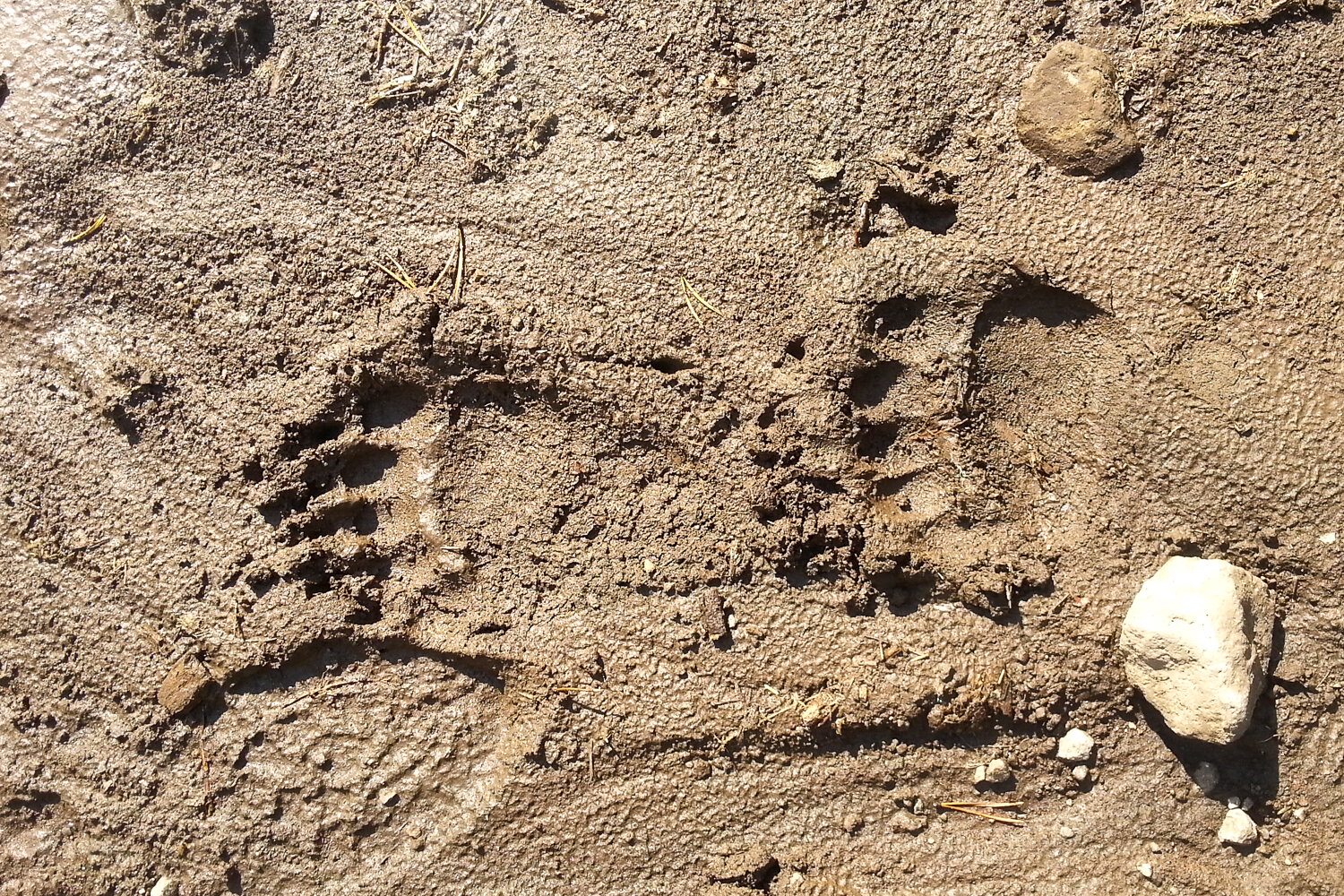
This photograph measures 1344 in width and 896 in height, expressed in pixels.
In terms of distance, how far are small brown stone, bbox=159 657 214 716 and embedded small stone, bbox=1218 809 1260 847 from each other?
2.10 metres

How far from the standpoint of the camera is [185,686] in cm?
186

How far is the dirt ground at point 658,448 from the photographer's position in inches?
66.9

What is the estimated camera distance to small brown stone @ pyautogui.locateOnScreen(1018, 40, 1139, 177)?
1741mm

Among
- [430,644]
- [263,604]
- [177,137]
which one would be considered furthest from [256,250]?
[430,644]

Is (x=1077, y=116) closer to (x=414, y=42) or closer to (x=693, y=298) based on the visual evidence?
(x=693, y=298)

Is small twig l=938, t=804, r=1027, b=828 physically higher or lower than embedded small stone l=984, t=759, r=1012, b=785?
lower

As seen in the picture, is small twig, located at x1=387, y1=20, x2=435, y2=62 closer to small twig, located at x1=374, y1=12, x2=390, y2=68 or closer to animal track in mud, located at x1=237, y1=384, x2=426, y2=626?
small twig, located at x1=374, y1=12, x2=390, y2=68

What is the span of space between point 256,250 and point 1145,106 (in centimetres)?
193

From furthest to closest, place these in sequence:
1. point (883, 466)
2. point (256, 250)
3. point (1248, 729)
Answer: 1. point (256, 250)
2. point (883, 466)
3. point (1248, 729)

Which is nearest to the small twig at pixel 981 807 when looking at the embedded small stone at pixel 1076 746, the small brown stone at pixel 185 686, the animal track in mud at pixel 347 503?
the embedded small stone at pixel 1076 746

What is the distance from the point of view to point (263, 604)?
185 centimetres

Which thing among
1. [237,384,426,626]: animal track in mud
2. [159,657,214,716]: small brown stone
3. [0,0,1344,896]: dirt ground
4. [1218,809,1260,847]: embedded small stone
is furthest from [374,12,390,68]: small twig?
[1218,809,1260,847]: embedded small stone

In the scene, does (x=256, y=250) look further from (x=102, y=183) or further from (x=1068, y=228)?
A: (x=1068, y=228)

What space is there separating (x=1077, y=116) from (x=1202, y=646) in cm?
107
